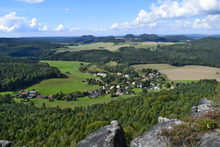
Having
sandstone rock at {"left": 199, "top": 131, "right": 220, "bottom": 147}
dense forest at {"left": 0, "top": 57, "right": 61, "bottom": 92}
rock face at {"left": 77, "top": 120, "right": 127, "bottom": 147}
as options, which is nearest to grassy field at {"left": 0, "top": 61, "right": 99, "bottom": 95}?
dense forest at {"left": 0, "top": 57, "right": 61, "bottom": 92}

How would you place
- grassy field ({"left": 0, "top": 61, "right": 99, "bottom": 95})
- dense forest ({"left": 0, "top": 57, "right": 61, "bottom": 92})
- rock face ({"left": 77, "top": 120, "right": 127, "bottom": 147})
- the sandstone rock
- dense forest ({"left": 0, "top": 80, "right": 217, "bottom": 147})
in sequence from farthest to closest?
dense forest ({"left": 0, "top": 57, "right": 61, "bottom": 92}), grassy field ({"left": 0, "top": 61, "right": 99, "bottom": 95}), dense forest ({"left": 0, "top": 80, "right": 217, "bottom": 147}), rock face ({"left": 77, "top": 120, "right": 127, "bottom": 147}), the sandstone rock

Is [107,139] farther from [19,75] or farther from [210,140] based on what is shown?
[19,75]

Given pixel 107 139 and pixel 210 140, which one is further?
pixel 107 139

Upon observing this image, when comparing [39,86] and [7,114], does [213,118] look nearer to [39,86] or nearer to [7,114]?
[7,114]

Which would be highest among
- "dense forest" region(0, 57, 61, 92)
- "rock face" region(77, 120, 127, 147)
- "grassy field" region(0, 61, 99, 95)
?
"rock face" region(77, 120, 127, 147)

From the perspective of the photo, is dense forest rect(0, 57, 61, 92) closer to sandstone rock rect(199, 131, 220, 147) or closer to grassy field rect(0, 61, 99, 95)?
grassy field rect(0, 61, 99, 95)

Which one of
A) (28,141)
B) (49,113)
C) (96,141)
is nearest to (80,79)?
(49,113)

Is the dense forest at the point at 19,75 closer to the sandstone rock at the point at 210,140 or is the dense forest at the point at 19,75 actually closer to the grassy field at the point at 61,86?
the grassy field at the point at 61,86

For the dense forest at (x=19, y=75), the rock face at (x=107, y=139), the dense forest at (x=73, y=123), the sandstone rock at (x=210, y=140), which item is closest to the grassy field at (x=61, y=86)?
the dense forest at (x=19, y=75)

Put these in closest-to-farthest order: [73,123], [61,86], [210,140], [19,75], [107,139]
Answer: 1. [210,140]
2. [107,139]
3. [73,123]
4. [61,86]
5. [19,75]

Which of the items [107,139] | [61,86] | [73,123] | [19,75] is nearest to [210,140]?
[107,139]
